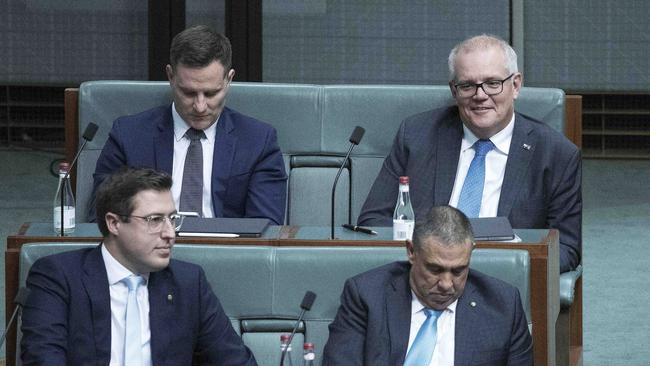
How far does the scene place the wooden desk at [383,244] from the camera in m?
3.66

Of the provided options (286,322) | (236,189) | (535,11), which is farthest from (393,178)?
(535,11)

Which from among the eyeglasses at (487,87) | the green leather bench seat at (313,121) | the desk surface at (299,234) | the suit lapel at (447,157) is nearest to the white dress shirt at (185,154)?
the green leather bench seat at (313,121)

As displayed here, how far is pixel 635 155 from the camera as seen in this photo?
891 centimetres

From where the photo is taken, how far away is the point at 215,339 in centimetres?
358

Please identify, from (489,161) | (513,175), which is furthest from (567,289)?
(489,161)

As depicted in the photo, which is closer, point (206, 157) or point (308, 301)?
point (308, 301)

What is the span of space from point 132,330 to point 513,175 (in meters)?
1.42

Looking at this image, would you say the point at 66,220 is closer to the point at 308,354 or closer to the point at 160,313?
the point at 160,313

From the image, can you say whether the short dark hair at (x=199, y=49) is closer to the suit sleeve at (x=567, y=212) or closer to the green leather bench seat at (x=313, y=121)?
the green leather bench seat at (x=313, y=121)

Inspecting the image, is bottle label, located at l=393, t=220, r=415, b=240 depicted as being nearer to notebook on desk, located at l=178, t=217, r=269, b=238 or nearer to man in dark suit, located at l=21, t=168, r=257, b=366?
notebook on desk, located at l=178, t=217, r=269, b=238

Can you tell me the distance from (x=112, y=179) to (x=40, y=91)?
18.0 ft

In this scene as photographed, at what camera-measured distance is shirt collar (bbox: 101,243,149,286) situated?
3.56m

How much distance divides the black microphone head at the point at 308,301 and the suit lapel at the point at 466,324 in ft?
1.19

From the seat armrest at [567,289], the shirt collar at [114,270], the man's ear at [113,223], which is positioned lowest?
the seat armrest at [567,289]
